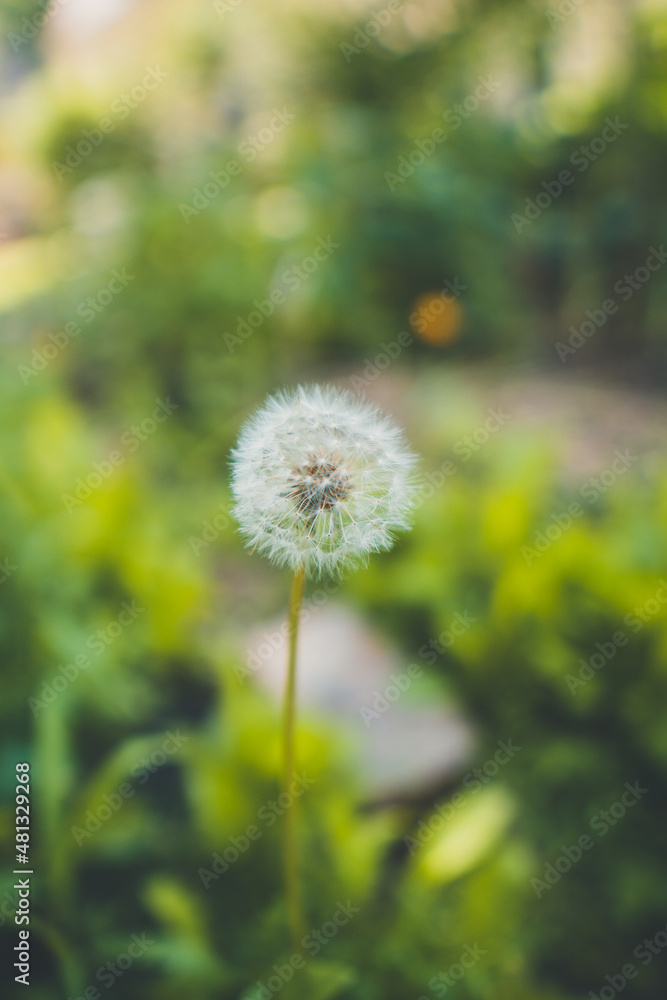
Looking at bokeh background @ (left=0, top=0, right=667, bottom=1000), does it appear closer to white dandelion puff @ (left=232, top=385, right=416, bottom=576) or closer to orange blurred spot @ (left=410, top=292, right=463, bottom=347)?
orange blurred spot @ (left=410, top=292, right=463, bottom=347)

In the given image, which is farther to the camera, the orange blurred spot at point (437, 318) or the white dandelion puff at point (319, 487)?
the orange blurred spot at point (437, 318)

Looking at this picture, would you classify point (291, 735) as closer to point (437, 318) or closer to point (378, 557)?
point (378, 557)

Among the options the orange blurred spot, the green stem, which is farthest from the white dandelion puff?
the orange blurred spot

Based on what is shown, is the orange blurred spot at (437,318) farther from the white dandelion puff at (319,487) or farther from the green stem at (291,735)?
the green stem at (291,735)

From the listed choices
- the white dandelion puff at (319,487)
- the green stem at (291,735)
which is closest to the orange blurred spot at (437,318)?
the white dandelion puff at (319,487)

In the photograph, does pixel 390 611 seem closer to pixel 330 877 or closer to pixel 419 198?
pixel 330 877

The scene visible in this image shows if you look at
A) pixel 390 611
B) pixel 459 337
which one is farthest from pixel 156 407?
pixel 390 611
